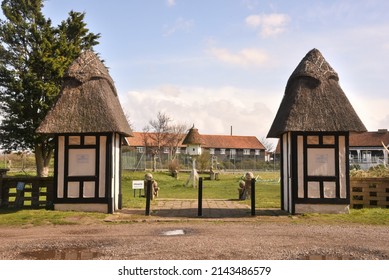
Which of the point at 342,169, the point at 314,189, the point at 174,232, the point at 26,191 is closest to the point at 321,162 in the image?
the point at 342,169

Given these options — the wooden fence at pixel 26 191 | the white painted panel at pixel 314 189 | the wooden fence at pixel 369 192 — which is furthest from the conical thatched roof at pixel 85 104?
the wooden fence at pixel 369 192

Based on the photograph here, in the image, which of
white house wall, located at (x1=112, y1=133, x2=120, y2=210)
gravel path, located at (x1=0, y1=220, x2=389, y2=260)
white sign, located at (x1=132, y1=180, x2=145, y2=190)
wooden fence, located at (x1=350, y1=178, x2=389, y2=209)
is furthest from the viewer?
white sign, located at (x1=132, y1=180, x2=145, y2=190)

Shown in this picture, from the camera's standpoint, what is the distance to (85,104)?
14.0m

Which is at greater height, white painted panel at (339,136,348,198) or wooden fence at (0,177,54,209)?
white painted panel at (339,136,348,198)

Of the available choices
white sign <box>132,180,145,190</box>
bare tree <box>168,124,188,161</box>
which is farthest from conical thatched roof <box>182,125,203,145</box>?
bare tree <box>168,124,188,161</box>

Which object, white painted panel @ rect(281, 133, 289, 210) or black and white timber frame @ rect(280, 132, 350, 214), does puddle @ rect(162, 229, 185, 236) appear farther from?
white painted panel @ rect(281, 133, 289, 210)

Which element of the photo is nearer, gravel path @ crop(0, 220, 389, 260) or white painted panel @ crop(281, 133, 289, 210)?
gravel path @ crop(0, 220, 389, 260)

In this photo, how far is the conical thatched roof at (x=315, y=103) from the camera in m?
13.3

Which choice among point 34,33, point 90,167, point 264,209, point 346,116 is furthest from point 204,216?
point 34,33

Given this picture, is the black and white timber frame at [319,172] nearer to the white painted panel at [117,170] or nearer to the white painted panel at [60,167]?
the white painted panel at [117,170]

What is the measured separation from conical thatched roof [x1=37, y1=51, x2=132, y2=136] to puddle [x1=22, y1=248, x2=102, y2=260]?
5914mm

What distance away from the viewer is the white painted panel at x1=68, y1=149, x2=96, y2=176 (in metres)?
13.7

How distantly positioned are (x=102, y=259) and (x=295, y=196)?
26.4 feet

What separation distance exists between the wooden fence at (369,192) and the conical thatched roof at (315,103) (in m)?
2.92
